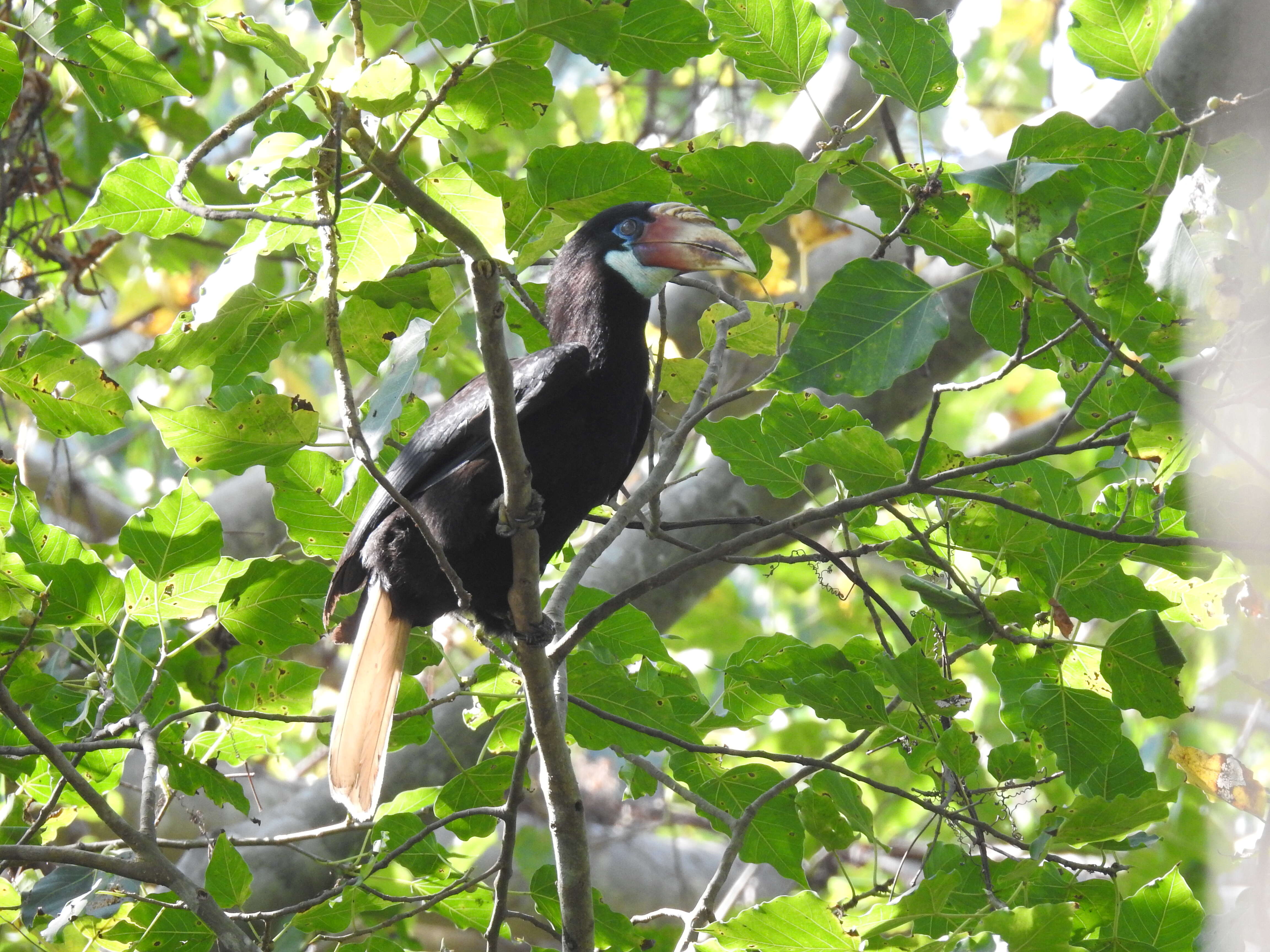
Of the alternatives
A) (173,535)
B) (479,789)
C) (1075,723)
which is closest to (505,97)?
(173,535)

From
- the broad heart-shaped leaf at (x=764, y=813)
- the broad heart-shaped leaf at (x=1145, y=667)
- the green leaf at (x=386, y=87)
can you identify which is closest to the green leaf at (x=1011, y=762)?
the broad heart-shaped leaf at (x=1145, y=667)

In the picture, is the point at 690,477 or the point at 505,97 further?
the point at 690,477

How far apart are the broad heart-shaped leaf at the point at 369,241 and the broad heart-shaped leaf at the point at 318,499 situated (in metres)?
0.42

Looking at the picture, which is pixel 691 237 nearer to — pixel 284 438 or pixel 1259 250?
pixel 284 438

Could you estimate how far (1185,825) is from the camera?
3.15 m

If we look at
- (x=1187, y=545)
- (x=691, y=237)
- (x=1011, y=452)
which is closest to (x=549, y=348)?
(x=691, y=237)

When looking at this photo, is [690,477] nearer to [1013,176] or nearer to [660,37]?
[660,37]

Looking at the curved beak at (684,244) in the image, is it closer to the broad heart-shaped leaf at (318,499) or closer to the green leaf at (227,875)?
the broad heart-shaped leaf at (318,499)

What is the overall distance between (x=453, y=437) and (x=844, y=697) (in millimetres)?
1110

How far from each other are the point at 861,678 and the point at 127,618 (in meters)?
1.45

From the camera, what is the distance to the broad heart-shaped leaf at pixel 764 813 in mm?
2381

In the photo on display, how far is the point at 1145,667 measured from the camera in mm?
2170

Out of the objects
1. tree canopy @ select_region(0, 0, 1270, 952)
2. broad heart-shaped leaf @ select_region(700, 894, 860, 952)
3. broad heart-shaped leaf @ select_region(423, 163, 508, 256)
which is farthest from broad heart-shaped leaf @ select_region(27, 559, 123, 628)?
broad heart-shaped leaf @ select_region(700, 894, 860, 952)

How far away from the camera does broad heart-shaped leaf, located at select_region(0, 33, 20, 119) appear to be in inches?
84.1
